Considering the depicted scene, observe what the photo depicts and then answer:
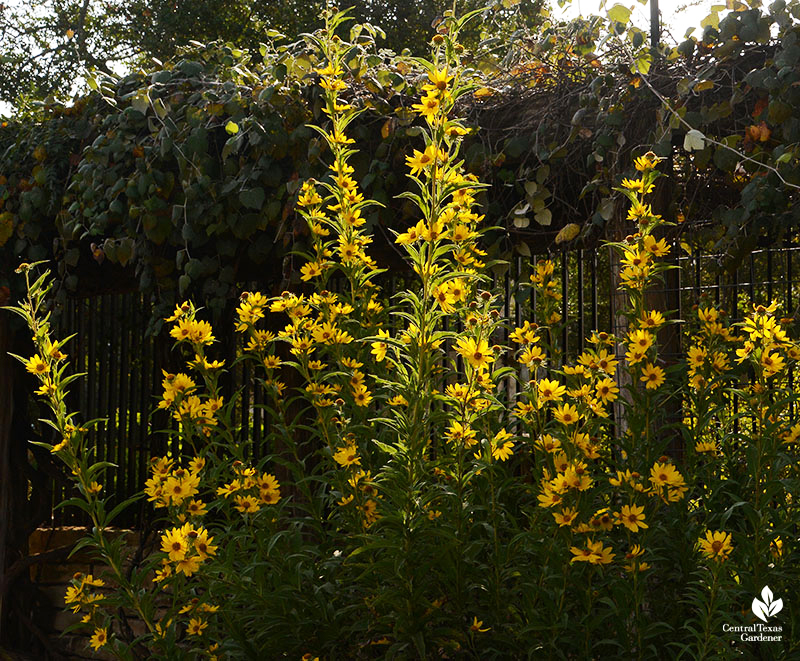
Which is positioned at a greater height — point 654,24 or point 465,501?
point 654,24

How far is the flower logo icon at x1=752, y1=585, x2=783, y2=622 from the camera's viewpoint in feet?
5.73

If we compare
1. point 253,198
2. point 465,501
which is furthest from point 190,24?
point 465,501

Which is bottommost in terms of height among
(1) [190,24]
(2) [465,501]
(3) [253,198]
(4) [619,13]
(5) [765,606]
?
(5) [765,606]

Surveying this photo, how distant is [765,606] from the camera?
176 cm

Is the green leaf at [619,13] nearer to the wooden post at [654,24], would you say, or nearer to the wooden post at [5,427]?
the wooden post at [654,24]

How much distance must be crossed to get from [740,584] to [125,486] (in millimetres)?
3144

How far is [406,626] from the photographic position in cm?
185

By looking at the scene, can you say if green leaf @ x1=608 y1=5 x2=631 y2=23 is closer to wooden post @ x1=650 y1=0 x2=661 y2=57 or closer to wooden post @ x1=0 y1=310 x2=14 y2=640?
wooden post @ x1=650 y1=0 x2=661 y2=57

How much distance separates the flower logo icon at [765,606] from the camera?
175 cm

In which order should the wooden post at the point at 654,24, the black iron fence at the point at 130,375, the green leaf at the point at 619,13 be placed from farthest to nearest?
the black iron fence at the point at 130,375
the wooden post at the point at 654,24
the green leaf at the point at 619,13

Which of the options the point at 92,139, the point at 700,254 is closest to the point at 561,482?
the point at 700,254

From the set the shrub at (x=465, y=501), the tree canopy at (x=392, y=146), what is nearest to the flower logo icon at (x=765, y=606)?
the shrub at (x=465, y=501)

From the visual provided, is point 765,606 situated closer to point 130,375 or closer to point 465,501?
point 465,501

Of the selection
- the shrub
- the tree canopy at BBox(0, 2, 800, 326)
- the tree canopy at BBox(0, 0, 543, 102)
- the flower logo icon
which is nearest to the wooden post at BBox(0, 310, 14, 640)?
the tree canopy at BBox(0, 2, 800, 326)
